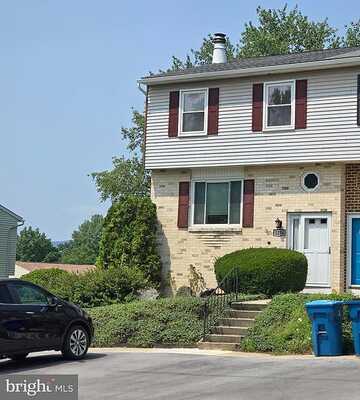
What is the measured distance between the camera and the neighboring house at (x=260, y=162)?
22.9 meters

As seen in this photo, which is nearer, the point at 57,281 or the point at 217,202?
the point at 57,281

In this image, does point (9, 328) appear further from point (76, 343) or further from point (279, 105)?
point (279, 105)

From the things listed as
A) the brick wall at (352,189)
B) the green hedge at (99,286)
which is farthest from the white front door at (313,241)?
the green hedge at (99,286)

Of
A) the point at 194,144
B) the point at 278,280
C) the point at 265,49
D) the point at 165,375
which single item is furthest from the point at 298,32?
the point at 165,375

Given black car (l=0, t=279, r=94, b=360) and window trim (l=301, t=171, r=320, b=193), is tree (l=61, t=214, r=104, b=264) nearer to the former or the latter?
window trim (l=301, t=171, r=320, b=193)

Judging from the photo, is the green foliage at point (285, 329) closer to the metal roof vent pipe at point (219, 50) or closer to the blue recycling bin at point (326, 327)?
the blue recycling bin at point (326, 327)

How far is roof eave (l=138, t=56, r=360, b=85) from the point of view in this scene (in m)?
22.8

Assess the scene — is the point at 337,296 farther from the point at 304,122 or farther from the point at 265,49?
the point at 265,49

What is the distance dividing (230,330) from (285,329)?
148 centimetres

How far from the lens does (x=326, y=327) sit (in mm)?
14625

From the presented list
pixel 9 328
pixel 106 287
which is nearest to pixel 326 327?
pixel 9 328

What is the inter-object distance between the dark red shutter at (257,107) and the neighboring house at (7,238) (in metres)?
29.0

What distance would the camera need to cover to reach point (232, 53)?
45.9m

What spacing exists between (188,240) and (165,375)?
12.5 m
